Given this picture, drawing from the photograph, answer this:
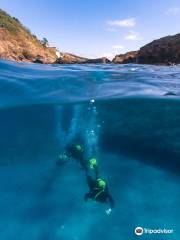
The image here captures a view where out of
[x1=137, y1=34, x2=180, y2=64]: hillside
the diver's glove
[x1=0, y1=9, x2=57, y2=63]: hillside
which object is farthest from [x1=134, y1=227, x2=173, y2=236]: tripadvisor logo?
[x1=0, y1=9, x2=57, y2=63]: hillside

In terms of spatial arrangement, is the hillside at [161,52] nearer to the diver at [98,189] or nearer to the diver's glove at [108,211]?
the diver's glove at [108,211]

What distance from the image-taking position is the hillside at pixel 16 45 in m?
66.3

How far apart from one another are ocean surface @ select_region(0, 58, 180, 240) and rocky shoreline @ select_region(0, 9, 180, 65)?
25914 mm

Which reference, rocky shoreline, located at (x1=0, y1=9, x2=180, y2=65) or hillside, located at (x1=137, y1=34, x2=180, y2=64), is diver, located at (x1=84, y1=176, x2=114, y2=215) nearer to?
rocky shoreline, located at (x1=0, y1=9, x2=180, y2=65)

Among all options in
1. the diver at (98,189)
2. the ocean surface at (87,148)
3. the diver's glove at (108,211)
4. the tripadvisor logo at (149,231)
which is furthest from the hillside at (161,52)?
the diver at (98,189)

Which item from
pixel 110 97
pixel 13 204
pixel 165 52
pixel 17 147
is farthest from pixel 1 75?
pixel 165 52

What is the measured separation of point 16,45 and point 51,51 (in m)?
18.5

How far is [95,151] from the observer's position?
540 inches

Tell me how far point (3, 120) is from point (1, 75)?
2.09 metres

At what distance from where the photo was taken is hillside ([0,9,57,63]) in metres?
66.3

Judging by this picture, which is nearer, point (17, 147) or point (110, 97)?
point (110, 97)

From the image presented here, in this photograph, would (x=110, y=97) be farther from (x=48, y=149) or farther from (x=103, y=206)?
(x=103, y=206)

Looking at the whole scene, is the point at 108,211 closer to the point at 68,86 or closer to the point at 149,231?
the point at 149,231

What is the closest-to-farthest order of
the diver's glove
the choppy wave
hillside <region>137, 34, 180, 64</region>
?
1. the diver's glove
2. the choppy wave
3. hillside <region>137, 34, 180, 64</region>
